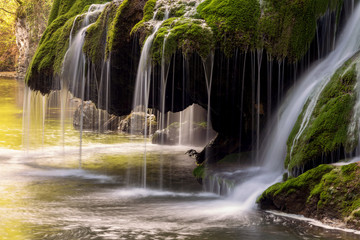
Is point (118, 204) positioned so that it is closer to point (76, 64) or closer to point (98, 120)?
point (76, 64)

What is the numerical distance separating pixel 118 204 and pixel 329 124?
12.5ft

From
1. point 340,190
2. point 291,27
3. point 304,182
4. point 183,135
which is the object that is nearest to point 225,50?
point 291,27

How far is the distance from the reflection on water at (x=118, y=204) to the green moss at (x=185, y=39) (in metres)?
2.69

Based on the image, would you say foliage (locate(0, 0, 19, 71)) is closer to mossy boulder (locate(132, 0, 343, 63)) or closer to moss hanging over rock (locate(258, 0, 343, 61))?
mossy boulder (locate(132, 0, 343, 63))

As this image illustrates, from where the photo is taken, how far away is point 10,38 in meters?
60.0

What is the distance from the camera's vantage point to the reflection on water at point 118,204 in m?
7.14

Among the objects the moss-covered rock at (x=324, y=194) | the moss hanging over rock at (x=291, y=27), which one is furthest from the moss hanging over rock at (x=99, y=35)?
the moss-covered rock at (x=324, y=194)

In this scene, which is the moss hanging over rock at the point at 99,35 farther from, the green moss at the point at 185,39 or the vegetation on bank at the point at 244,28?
the green moss at the point at 185,39

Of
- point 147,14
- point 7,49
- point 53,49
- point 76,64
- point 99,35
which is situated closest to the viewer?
point 147,14

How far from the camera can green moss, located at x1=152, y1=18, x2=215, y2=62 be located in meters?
9.35

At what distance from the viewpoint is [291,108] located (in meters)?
9.32

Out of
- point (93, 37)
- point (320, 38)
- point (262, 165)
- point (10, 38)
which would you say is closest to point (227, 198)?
point (262, 165)

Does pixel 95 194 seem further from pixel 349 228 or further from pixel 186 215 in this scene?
pixel 349 228

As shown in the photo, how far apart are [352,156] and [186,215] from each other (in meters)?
2.67
